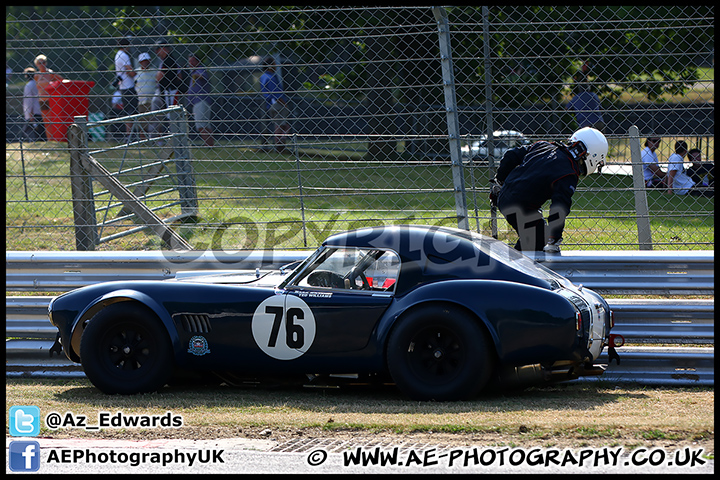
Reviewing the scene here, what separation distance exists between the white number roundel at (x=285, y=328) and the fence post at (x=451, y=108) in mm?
1710

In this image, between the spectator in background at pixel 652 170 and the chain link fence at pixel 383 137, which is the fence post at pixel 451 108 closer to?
the chain link fence at pixel 383 137

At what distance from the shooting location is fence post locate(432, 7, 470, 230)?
20.7 feet

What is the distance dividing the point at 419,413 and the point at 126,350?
201 cm

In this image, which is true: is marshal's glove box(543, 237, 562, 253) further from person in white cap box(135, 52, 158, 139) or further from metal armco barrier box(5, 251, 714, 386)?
person in white cap box(135, 52, 158, 139)

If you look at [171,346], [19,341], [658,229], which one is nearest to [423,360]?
[171,346]

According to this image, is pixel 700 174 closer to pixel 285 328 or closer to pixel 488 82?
pixel 488 82

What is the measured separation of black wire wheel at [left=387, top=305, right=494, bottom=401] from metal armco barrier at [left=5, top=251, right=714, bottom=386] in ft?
4.49

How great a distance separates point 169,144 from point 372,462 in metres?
7.78

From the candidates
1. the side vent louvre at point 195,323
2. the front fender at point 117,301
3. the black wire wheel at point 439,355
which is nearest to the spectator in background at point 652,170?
the black wire wheel at point 439,355

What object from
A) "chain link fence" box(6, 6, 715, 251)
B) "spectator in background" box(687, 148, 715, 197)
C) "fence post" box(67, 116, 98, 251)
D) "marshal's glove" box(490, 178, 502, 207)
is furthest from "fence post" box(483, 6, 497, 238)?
"fence post" box(67, 116, 98, 251)

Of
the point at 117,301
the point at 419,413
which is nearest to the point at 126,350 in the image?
the point at 117,301

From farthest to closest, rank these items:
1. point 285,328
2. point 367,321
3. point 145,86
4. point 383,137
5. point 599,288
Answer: point 145,86 → point 383,137 → point 599,288 → point 285,328 → point 367,321

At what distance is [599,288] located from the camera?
587 cm

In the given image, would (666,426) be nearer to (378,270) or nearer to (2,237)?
(378,270)
